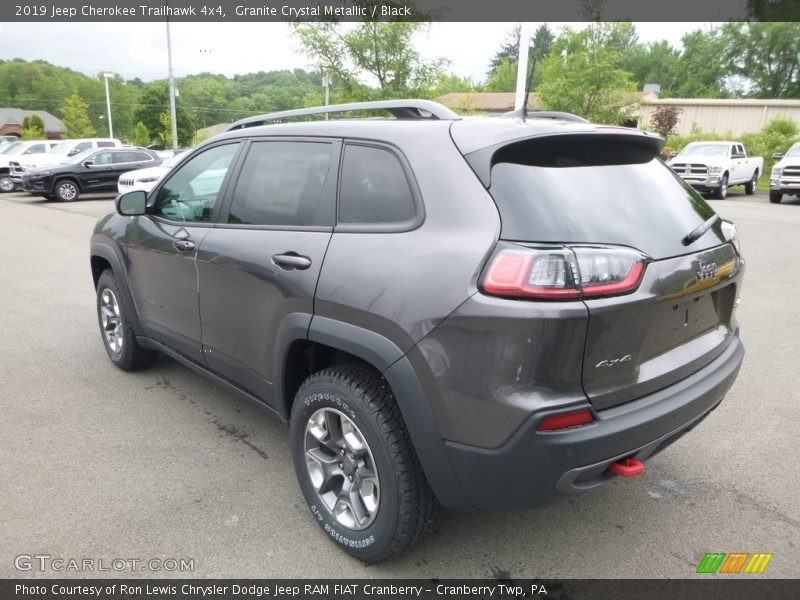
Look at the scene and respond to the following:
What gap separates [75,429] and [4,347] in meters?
2.10

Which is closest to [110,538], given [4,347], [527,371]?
[527,371]

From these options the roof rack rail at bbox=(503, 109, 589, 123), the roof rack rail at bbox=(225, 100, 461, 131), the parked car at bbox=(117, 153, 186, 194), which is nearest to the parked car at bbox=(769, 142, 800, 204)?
the parked car at bbox=(117, 153, 186, 194)

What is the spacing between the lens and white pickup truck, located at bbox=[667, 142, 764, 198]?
19.4 metres

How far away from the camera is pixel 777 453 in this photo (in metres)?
3.42

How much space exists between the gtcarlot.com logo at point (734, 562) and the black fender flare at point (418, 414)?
1149mm

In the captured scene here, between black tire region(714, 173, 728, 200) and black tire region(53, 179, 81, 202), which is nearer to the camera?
black tire region(53, 179, 81, 202)

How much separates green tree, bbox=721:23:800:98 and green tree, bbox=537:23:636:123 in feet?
134

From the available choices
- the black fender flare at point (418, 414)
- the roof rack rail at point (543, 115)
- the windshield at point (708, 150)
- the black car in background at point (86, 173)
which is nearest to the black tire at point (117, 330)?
the black fender flare at point (418, 414)

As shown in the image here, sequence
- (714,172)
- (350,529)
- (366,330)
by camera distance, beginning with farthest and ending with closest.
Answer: (714,172) → (350,529) → (366,330)

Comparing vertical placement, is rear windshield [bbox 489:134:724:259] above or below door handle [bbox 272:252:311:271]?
above

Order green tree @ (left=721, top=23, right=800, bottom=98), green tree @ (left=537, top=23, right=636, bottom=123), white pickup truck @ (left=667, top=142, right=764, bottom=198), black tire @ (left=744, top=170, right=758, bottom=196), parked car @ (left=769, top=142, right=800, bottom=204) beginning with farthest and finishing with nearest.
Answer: green tree @ (left=721, top=23, right=800, bottom=98)
green tree @ (left=537, top=23, right=636, bottom=123)
black tire @ (left=744, top=170, right=758, bottom=196)
white pickup truck @ (left=667, top=142, right=764, bottom=198)
parked car @ (left=769, top=142, right=800, bottom=204)

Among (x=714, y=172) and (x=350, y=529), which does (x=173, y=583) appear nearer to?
(x=350, y=529)

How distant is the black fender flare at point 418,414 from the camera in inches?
84.5

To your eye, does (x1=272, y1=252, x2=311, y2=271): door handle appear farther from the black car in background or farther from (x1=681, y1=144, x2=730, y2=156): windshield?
(x1=681, y1=144, x2=730, y2=156): windshield
